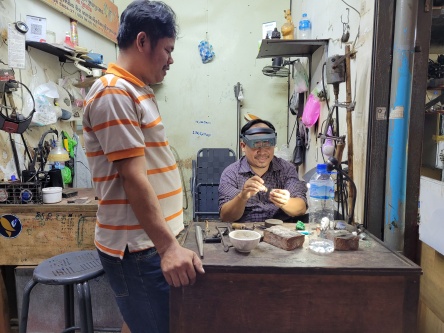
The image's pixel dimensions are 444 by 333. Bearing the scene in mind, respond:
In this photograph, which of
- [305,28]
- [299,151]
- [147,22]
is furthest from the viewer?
[299,151]

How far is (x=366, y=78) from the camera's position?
5.17 ft

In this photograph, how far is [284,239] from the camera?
121 centimetres

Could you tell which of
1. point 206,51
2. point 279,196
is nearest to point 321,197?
point 279,196

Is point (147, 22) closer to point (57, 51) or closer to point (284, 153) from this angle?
point (57, 51)

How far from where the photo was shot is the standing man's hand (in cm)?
103

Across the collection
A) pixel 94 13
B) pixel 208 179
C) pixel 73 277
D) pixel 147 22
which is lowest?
pixel 73 277

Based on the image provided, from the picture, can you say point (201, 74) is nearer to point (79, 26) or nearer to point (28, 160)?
point (79, 26)

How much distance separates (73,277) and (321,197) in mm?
1212

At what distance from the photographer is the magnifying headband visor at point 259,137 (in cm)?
186

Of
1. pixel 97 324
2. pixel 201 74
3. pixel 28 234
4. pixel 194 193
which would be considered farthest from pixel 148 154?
pixel 201 74

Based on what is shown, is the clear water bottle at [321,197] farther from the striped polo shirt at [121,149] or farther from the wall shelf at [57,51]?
the wall shelf at [57,51]

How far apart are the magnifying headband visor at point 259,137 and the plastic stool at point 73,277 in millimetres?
1010

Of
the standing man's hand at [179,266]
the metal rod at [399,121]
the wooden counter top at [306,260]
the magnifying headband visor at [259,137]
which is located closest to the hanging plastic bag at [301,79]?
the magnifying headband visor at [259,137]

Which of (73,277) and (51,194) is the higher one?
(51,194)
